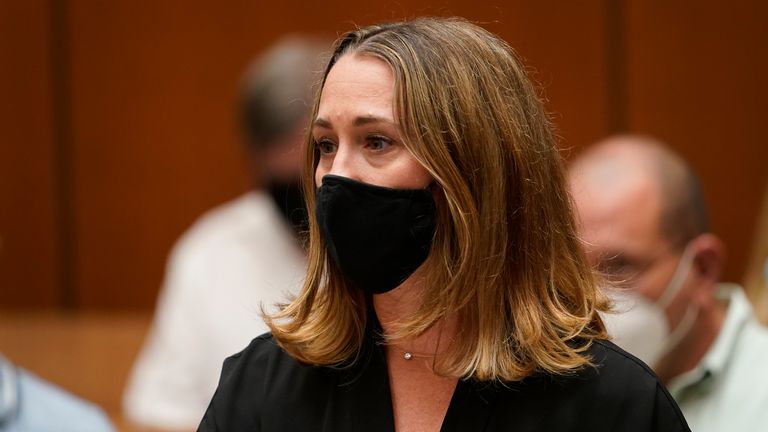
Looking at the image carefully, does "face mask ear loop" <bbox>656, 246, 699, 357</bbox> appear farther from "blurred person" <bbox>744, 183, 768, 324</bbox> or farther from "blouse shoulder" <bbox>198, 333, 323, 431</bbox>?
"blouse shoulder" <bbox>198, 333, 323, 431</bbox>

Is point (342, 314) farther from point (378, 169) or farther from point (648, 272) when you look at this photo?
point (648, 272)

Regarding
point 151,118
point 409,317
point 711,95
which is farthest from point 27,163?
point 409,317

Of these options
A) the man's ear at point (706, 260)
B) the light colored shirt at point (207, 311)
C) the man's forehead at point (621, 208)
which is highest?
the man's forehead at point (621, 208)

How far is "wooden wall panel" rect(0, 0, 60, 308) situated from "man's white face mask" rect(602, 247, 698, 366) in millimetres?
3420

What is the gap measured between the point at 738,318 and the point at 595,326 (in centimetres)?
123

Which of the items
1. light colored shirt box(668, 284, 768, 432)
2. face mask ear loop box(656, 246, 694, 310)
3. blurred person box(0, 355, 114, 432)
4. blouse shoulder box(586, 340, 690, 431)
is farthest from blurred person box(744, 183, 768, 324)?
blouse shoulder box(586, 340, 690, 431)

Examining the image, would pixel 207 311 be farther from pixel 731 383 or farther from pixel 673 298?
pixel 731 383

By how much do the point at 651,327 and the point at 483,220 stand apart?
128cm

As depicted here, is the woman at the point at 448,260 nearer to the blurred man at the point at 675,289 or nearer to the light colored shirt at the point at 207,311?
the blurred man at the point at 675,289

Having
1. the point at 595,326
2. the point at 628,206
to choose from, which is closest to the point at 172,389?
the point at 628,206

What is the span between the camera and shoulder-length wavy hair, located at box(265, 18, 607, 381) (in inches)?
66.2

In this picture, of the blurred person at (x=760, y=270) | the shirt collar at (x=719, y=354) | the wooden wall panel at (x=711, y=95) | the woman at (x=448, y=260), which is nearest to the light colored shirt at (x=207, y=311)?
the shirt collar at (x=719, y=354)

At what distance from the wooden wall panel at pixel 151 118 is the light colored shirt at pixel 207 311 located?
5.14ft

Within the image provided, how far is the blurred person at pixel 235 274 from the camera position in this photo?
3.73 m
